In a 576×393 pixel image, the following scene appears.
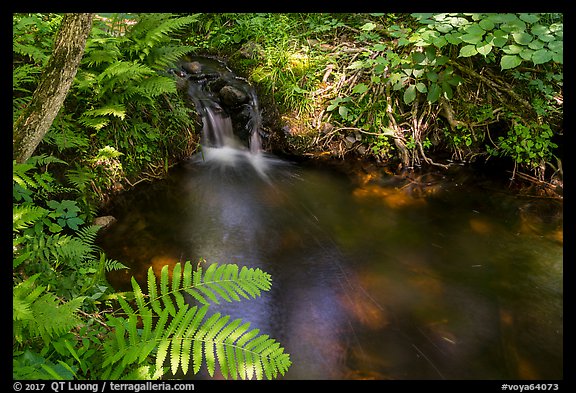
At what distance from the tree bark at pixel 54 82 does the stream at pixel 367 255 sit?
1.59 m

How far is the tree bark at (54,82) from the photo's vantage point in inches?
111

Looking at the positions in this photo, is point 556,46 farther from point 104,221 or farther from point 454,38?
point 104,221

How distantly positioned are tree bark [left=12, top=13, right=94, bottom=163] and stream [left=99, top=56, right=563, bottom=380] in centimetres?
159

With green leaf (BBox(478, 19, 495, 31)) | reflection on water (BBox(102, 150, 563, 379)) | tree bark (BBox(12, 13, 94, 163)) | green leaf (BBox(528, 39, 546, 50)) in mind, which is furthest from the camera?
green leaf (BBox(478, 19, 495, 31))

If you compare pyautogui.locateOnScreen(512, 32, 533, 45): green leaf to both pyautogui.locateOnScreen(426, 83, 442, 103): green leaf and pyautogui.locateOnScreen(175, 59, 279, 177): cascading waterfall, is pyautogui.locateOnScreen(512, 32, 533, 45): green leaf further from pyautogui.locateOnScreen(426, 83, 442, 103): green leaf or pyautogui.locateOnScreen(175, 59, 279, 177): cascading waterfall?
pyautogui.locateOnScreen(175, 59, 279, 177): cascading waterfall

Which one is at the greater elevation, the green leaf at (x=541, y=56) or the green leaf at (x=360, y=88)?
the green leaf at (x=541, y=56)

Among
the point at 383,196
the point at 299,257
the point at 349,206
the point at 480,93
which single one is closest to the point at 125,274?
the point at 299,257

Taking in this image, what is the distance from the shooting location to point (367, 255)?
456 cm

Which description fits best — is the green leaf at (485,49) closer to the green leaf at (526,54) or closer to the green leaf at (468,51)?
the green leaf at (468,51)

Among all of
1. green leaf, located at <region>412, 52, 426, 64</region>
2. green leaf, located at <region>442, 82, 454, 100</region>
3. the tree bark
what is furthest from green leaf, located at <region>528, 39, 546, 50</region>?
the tree bark

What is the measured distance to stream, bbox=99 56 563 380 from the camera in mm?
3393

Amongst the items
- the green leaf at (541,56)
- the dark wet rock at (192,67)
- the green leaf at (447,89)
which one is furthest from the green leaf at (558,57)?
the dark wet rock at (192,67)

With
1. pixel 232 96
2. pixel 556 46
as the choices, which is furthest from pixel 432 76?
pixel 232 96

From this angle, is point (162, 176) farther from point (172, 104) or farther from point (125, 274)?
point (125, 274)
